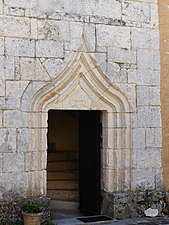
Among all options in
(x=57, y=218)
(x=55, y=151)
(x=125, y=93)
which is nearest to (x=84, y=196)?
(x=57, y=218)

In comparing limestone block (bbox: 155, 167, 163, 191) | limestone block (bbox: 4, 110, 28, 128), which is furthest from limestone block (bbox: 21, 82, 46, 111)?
limestone block (bbox: 155, 167, 163, 191)

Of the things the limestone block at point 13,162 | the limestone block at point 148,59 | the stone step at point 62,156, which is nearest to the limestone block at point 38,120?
the limestone block at point 13,162

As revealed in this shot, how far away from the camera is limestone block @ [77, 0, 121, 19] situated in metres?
6.73

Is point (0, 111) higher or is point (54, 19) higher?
point (54, 19)

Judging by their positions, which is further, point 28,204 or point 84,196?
point 84,196

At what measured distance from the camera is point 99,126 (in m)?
7.19

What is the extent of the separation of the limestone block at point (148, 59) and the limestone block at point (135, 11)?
1.72ft

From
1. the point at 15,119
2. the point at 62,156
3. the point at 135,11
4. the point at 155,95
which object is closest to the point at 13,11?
the point at 15,119

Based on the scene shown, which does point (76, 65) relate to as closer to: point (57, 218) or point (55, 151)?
point (57, 218)

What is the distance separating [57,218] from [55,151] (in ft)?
14.5

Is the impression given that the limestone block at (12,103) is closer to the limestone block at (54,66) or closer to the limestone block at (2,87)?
the limestone block at (2,87)

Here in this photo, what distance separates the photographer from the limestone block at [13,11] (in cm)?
623

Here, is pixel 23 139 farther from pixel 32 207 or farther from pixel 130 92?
pixel 130 92

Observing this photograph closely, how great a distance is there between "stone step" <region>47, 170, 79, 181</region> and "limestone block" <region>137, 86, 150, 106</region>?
2.86m
